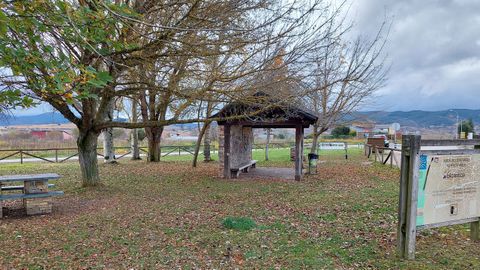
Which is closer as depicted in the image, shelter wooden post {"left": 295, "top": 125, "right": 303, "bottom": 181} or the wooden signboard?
the wooden signboard

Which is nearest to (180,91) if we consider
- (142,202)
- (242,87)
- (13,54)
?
(242,87)

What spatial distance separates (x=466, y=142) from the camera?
15.9ft

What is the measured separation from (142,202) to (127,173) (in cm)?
593

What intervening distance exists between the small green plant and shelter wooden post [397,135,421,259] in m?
2.49

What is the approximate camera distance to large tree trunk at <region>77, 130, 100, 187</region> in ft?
30.9

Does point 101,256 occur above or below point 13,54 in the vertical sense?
below

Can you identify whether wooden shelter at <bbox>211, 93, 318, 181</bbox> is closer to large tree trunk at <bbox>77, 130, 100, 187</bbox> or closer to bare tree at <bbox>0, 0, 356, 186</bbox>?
bare tree at <bbox>0, 0, 356, 186</bbox>

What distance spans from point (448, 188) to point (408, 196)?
0.80 m

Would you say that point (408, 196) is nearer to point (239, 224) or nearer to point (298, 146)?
point (239, 224)

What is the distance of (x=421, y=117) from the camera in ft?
260

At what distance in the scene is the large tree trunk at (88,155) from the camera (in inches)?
370

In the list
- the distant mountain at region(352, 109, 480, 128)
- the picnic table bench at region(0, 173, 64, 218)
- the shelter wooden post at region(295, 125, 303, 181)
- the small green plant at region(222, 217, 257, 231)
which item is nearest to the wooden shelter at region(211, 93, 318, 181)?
the shelter wooden post at region(295, 125, 303, 181)

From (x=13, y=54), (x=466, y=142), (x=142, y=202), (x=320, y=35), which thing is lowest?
(x=142, y=202)

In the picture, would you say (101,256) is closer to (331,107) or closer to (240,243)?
(240,243)
